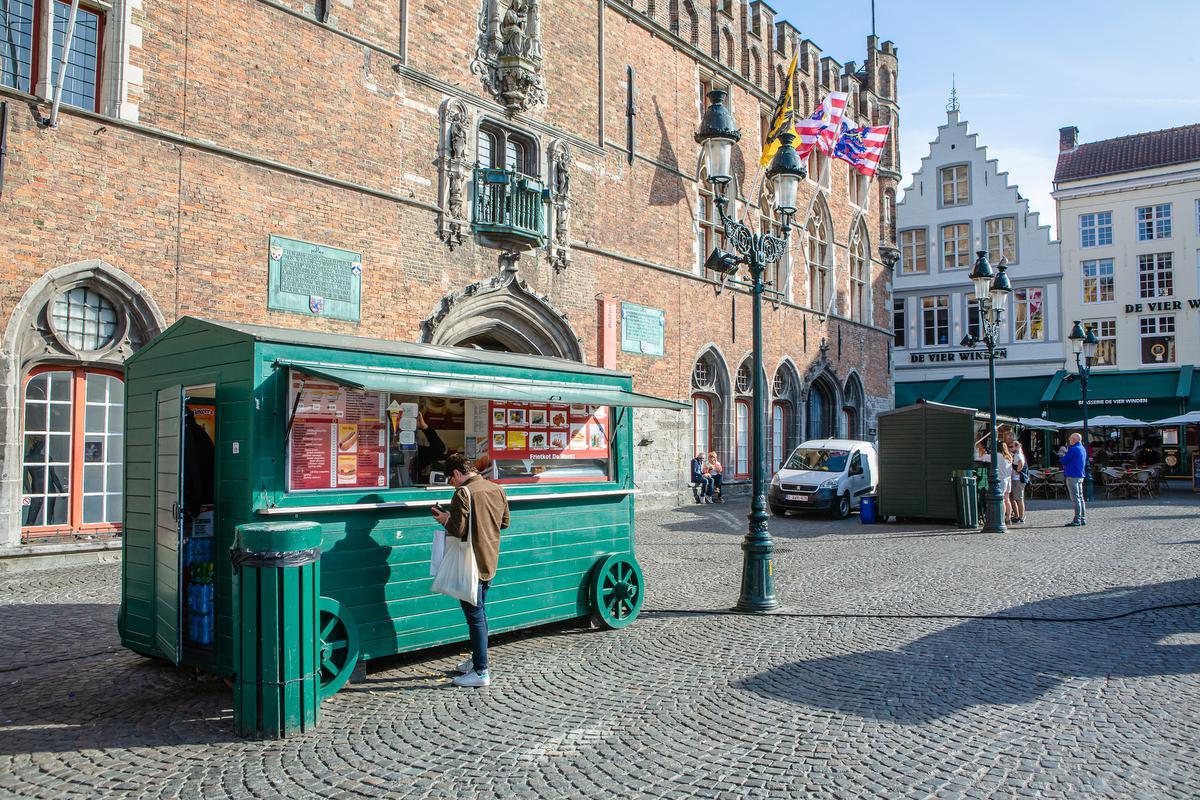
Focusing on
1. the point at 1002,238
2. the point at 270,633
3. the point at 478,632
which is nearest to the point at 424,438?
the point at 478,632

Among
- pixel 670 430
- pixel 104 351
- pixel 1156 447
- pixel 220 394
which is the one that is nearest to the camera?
pixel 220 394

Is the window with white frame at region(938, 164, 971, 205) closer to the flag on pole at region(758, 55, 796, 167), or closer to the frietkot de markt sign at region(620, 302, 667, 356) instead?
the flag on pole at region(758, 55, 796, 167)

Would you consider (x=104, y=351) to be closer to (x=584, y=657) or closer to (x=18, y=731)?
(x=18, y=731)

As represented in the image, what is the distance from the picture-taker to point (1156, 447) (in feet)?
107

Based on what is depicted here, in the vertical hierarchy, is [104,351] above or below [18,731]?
above

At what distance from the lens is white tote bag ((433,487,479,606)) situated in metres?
5.89

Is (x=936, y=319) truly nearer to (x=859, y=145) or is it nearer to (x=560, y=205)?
(x=859, y=145)

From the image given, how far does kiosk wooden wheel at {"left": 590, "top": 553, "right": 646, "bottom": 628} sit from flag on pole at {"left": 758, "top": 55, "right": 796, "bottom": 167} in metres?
15.8

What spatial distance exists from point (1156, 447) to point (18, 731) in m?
36.4

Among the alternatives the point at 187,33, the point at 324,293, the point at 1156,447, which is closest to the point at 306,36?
the point at 187,33

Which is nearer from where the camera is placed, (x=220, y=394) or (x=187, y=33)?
(x=220, y=394)

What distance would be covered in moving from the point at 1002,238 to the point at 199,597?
124 ft

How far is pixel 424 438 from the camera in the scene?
7.72 metres

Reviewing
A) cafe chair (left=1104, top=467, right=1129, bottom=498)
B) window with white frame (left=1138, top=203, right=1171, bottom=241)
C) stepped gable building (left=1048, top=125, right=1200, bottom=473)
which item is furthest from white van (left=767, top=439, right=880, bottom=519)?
window with white frame (left=1138, top=203, right=1171, bottom=241)
